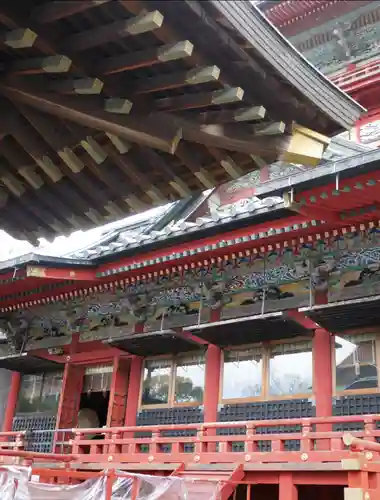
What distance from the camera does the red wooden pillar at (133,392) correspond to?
11883 millimetres

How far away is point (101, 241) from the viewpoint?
48.0ft

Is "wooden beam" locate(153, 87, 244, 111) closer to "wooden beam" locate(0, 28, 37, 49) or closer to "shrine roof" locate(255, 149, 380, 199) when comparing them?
"wooden beam" locate(0, 28, 37, 49)

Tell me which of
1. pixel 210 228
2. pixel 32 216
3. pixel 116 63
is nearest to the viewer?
pixel 116 63

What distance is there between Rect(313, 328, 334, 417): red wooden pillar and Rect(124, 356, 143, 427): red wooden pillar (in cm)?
407

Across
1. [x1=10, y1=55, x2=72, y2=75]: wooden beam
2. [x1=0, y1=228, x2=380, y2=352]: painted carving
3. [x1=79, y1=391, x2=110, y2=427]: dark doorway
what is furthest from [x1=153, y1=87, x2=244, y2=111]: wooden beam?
[x1=79, y1=391, x2=110, y2=427]: dark doorway

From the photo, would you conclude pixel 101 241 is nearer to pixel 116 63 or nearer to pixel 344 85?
pixel 344 85

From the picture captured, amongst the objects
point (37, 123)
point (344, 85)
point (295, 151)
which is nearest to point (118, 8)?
point (37, 123)

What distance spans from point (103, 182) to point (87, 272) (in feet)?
26.1

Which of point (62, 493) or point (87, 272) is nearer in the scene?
point (62, 493)

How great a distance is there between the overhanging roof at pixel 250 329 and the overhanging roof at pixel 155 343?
0.49 metres

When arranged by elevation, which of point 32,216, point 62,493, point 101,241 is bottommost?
point 62,493

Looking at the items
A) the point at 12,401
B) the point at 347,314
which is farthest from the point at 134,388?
the point at 347,314

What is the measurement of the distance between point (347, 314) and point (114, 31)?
723cm

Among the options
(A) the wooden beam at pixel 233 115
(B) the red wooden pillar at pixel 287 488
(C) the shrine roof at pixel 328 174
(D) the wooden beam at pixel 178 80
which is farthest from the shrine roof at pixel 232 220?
(D) the wooden beam at pixel 178 80
